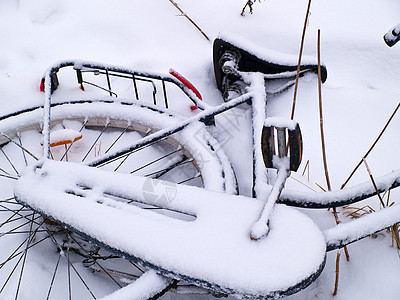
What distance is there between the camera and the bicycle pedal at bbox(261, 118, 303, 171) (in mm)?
1541

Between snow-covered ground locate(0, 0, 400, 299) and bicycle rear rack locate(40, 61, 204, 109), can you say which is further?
snow-covered ground locate(0, 0, 400, 299)

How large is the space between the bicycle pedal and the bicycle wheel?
0.54m

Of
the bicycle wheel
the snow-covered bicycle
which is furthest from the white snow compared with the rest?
the bicycle wheel

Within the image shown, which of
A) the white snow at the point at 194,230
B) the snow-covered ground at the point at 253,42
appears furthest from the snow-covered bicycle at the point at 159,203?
the snow-covered ground at the point at 253,42

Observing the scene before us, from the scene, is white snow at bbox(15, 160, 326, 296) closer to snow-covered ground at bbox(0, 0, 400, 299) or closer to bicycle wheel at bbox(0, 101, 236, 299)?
bicycle wheel at bbox(0, 101, 236, 299)

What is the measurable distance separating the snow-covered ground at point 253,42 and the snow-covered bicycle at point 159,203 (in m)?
0.29

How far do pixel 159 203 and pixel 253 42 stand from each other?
Answer: 7.44 feet

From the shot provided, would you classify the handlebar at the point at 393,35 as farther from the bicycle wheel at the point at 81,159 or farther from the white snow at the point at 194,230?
the bicycle wheel at the point at 81,159

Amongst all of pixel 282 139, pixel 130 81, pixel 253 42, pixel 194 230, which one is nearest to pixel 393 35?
pixel 282 139

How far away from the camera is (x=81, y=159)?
2.91m

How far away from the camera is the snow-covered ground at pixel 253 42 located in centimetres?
288

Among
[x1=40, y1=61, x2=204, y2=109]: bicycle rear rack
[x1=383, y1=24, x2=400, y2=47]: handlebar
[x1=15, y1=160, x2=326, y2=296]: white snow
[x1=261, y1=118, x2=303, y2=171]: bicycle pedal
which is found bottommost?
[x1=15, y1=160, x2=326, y2=296]: white snow

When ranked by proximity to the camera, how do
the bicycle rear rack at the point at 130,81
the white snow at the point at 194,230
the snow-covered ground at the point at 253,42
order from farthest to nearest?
1. the snow-covered ground at the point at 253,42
2. the bicycle rear rack at the point at 130,81
3. the white snow at the point at 194,230

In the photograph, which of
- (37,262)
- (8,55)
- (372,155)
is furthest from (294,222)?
(8,55)
